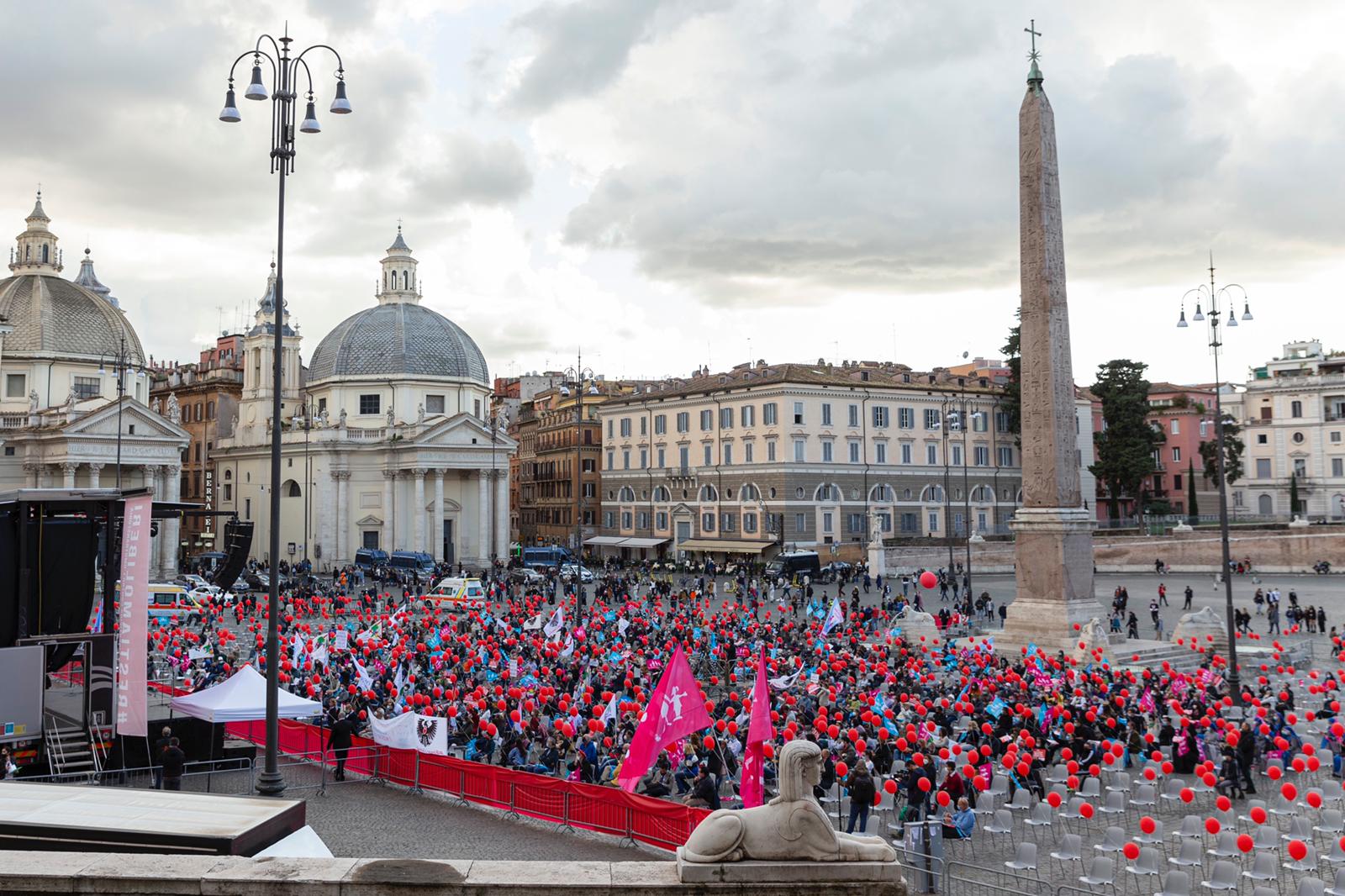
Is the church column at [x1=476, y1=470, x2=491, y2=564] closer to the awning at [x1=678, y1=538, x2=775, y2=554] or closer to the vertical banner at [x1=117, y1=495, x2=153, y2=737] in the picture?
the awning at [x1=678, y1=538, x2=775, y2=554]

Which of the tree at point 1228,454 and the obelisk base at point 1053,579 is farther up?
the tree at point 1228,454

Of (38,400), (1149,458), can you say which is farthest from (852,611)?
(38,400)

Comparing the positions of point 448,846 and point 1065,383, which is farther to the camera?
point 1065,383

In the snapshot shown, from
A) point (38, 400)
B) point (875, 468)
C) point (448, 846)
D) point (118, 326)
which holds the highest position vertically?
point (118, 326)

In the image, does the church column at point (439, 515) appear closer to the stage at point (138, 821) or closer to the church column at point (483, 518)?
the church column at point (483, 518)

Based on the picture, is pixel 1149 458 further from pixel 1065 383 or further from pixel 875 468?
pixel 1065 383

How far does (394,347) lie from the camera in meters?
69.3

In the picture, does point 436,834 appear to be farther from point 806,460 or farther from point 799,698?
point 806,460

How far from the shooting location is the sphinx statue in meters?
6.02

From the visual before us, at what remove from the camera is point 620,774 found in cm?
1331

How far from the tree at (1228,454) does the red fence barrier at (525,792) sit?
2442 inches

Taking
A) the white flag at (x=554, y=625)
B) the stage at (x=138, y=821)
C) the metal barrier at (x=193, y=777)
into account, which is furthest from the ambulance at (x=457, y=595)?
the stage at (x=138, y=821)

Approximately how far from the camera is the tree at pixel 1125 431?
63438 mm

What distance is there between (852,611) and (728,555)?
950 inches
